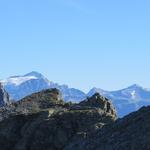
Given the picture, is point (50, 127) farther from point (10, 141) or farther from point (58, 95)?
point (58, 95)

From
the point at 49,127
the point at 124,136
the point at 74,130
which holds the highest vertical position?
the point at 124,136

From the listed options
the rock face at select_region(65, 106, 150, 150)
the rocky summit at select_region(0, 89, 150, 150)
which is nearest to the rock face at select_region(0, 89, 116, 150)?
the rocky summit at select_region(0, 89, 150, 150)

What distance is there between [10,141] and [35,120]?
158 centimetres

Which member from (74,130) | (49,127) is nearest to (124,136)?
(74,130)

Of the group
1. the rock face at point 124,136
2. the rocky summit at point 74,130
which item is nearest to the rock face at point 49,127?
the rocky summit at point 74,130

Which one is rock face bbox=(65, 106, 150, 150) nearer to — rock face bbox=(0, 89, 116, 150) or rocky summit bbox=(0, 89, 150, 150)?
rocky summit bbox=(0, 89, 150, 150)

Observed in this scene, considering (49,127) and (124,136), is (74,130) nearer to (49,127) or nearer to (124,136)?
(49,127)

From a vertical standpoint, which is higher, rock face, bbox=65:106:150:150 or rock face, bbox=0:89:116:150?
rock face, bbox=65:106:150:150

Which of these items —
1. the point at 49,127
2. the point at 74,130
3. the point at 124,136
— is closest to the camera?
the point at 124,136

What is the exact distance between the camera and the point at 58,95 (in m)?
34.2

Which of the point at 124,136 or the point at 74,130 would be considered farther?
the point at 74,130

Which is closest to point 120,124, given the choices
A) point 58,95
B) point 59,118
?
point 59,118

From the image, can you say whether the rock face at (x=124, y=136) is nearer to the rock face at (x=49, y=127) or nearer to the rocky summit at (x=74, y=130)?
the rocky summit at (x=74, y=130)

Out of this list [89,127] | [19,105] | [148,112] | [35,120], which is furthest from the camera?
[19,105]
